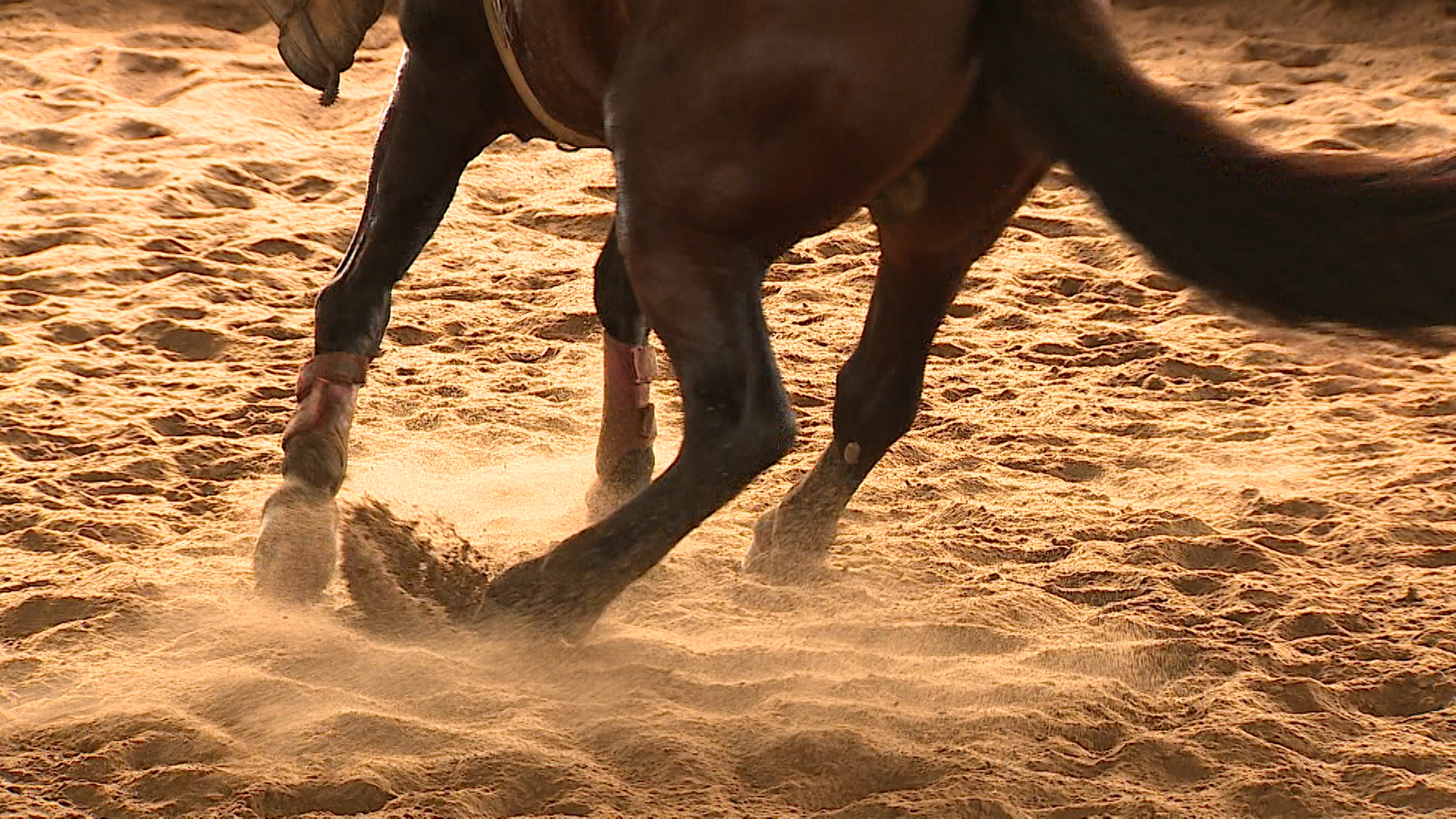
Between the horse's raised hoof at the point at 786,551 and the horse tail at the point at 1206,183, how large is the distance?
3.69 ft

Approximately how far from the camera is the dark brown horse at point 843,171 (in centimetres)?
224

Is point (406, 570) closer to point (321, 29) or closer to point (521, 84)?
point (521, 84)

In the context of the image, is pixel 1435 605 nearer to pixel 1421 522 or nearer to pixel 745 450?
pixel 1421 522

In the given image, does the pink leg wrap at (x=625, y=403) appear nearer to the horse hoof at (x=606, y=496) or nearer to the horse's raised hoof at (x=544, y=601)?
the horse hoof at (x=606, y=496)

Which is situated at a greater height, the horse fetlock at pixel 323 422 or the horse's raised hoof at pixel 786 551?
the horse fetlock at pixel 323 422

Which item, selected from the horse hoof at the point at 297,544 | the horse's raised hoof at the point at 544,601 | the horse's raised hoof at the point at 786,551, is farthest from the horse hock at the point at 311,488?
the horse's raised hoof at the point at 786,551

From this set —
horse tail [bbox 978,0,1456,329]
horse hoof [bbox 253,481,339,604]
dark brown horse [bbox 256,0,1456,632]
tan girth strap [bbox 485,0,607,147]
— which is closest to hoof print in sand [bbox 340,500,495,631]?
horse hoof [bbox 253,481,339,604]

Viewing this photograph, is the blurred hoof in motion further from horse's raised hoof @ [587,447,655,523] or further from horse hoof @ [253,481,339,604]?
horse's raised hoof @ [587,447,655,523]

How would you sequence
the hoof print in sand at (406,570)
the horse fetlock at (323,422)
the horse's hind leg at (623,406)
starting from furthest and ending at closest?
the horse's hind leg at (623,406), the horse fetlock at (323,422), the hoof print in sand at (406,570)

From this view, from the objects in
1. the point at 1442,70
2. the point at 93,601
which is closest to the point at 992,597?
the point at 93,601

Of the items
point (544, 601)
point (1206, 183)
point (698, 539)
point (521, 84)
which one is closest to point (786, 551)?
point (698, 539)

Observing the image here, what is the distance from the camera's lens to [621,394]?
3541 mm

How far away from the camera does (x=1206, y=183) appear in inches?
90.8

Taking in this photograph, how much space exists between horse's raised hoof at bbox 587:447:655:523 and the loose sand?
0.08 metres
